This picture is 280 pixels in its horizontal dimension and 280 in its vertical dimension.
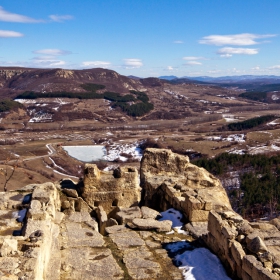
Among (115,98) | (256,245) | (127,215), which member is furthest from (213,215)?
(115,98)

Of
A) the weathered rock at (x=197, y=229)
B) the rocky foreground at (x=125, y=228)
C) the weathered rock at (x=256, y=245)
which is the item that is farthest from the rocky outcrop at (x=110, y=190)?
the weathered rock at (x=256, y=245)

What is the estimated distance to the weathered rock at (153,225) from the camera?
43.4ft

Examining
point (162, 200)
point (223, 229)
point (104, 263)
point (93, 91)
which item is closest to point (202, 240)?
point (223, 229)

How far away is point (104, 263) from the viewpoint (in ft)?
34.6

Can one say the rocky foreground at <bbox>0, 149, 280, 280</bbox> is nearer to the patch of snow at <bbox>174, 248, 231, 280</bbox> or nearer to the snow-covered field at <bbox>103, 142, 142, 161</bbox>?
the patch of snow at <bbox>174, 248, 231, 280</bbox>

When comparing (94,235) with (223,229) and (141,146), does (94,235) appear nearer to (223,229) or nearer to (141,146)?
(223,229)

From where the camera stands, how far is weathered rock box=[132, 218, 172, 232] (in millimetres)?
13242

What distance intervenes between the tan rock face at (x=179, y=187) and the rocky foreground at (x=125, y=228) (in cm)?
4

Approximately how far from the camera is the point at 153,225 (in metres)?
13.4

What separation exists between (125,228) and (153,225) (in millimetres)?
1080

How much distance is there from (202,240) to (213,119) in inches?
5091

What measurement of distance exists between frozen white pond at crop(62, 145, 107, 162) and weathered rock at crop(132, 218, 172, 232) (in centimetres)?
5886

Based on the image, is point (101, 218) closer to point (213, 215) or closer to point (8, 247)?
point (213, 215)

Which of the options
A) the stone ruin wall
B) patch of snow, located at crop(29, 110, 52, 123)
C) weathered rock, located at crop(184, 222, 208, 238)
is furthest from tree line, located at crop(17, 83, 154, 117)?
weathered rock, located at crop(184, 222, 208, 238)
